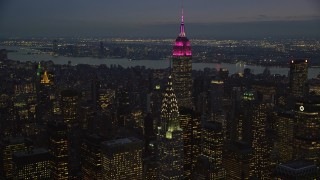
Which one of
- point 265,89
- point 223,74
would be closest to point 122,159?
point 265,89

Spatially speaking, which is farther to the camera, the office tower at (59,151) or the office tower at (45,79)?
the office tower at (45,79)

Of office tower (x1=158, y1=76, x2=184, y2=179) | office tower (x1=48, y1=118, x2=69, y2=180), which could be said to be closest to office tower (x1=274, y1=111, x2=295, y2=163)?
office tower (x1=158, y1=76, x2=184, y2=179)

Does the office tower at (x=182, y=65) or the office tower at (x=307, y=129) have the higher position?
the office tower at (x=182, y=65)

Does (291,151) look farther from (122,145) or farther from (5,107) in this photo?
(5,107)

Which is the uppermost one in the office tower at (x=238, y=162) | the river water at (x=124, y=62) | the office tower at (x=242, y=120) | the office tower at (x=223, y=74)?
the river water at (x=124, y=62)

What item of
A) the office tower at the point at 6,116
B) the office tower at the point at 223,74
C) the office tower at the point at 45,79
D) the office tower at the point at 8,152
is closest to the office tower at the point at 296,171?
the office tower at the point at 8,152

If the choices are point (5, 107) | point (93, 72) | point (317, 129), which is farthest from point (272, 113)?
point (93, 72)

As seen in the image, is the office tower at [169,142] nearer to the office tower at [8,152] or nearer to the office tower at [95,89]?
the office tower at [8,152]

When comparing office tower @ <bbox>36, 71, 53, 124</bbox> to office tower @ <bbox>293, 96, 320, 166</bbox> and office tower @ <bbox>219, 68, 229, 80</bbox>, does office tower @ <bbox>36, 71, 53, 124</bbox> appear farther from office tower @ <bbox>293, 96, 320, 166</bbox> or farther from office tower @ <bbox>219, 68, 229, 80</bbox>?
office tower @ <bbox>219, 68, 229, 80</bbox>
